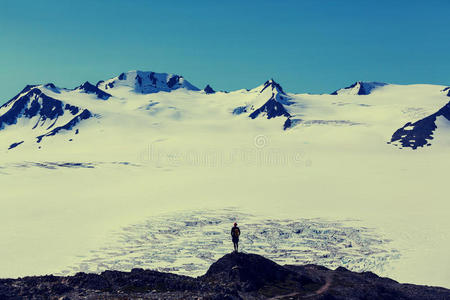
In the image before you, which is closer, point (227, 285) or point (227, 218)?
point (227, 285)

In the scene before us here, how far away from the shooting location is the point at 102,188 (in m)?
154

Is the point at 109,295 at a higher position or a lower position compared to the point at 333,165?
lower

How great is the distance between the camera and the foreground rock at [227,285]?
1313 inches

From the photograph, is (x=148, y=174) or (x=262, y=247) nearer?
(x=262, y=247)

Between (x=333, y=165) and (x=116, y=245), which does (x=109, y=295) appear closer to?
(x=116, y=245)

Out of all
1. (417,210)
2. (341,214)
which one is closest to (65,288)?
(341,214)

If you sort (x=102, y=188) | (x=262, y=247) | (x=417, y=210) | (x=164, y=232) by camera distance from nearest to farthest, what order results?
(x=262, y=247)
(x=164, y=232)
(x=417, y=210)
(x=102, y=188)

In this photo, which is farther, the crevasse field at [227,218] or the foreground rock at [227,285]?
the crevasse field at [227,218]

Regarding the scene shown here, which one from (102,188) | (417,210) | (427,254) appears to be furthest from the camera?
(102,188)

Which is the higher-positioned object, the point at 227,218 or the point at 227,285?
the point at 227,218

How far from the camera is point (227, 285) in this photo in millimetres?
37156

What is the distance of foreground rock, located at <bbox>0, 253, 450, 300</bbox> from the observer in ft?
109

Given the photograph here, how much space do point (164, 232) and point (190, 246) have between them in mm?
11630

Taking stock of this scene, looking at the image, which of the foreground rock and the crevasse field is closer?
the foreground rock
